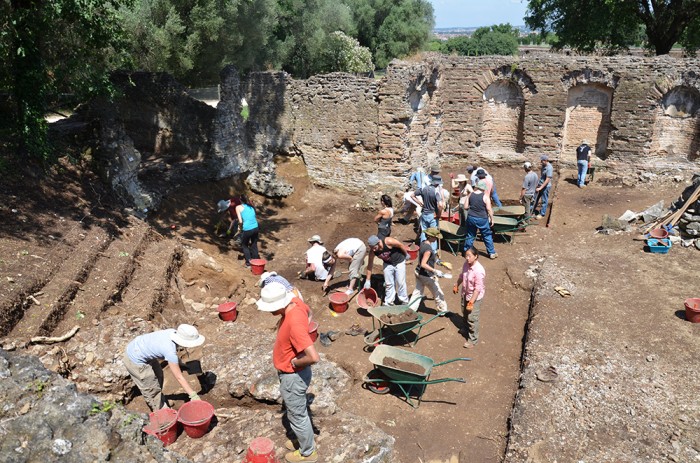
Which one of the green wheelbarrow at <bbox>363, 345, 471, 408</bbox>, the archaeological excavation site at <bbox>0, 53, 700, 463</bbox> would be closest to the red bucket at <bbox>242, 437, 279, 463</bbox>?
the archaeological excavation site at <bbox>0, 53, 700, 463</bbox>

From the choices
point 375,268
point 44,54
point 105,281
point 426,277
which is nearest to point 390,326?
point 426,277

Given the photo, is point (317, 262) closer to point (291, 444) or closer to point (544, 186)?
point (291, 444)

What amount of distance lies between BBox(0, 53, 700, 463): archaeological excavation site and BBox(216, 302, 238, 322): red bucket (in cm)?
26

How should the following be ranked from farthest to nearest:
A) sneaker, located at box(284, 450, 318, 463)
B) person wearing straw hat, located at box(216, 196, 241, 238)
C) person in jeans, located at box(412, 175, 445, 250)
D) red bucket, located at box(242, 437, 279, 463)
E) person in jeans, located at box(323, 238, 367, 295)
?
person wearing straw hat, located at box(216, 196, 241, 238)
person in jeans, located at box(412, 175, 445, 250)
person in jeans, located at box(323, 238, 367, 295)
sneaker, located at box(284, 450, 318, 463)
red bucket, located at box(242, 437, 279, 463)

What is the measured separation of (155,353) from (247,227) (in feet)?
15.4

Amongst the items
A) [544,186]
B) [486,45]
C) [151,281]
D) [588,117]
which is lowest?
[151,281]

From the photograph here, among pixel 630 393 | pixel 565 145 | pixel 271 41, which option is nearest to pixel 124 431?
pixel 630 393

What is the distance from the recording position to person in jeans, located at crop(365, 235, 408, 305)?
834 cm

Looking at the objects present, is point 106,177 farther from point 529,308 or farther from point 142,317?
point 529,308

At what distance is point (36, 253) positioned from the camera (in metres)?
7.61

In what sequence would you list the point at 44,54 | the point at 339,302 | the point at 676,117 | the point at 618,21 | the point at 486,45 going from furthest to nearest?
the point at 486,45
the point at 618,21
the point at 676,117
the point at 44,54
the point at 339,302

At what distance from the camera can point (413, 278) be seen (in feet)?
33.3

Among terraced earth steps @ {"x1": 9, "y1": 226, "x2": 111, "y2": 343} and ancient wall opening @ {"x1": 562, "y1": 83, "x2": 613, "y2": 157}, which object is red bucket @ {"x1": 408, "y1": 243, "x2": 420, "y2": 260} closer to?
terraced earth steps @ {"x1": 9, "y1": 226, "x2": 111, "y2": 343}

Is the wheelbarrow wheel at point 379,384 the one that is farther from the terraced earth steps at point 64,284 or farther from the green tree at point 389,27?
the green tree at point 389,27
